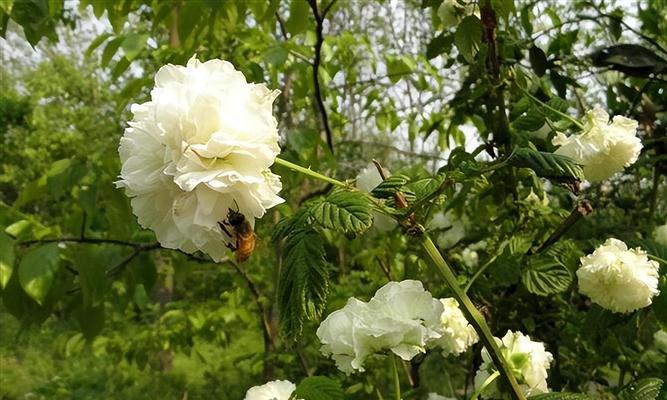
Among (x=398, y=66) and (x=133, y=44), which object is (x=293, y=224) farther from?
(x=398, y=66)

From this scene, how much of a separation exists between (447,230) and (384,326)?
848 millimetres

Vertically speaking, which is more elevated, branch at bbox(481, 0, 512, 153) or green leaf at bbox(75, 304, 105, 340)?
branch at bbox(481, 0, 512, 153)

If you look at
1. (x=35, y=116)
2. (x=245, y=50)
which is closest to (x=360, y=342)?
(x=245, y=50)

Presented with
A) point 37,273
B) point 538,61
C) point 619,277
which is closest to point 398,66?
point 538,61

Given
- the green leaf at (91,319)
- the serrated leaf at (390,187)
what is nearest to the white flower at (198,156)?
the serrated leaf at (390,187)

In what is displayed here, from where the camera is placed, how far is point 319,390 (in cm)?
62

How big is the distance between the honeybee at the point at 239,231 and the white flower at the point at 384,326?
0.12 meters

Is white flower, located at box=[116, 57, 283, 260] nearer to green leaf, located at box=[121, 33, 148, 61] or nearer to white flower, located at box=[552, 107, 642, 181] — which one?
white flower, located at box=[552, 107, 642, 181]

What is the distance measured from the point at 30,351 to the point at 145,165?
5396 millimetres

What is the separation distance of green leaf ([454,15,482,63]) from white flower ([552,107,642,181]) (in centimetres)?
21

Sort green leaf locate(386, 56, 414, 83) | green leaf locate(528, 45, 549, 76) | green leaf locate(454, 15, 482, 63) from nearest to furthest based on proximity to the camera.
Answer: green leaf locate(454, 15, 482, 63)
green leaf locate(528, 45, 549, 76)
green leaf locate(386, 56, 414, 83)

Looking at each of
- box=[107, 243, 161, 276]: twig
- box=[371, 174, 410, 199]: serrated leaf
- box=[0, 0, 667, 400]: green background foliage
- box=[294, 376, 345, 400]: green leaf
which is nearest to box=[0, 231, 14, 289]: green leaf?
box=[0, 0, 667, 400]: green background foliage

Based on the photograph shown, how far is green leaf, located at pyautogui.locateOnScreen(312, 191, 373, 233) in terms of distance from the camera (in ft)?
1.62

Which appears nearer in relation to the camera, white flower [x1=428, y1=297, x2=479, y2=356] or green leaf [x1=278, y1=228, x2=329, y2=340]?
green leaf [x1=278, y1=228, x2=329, y2=340]
